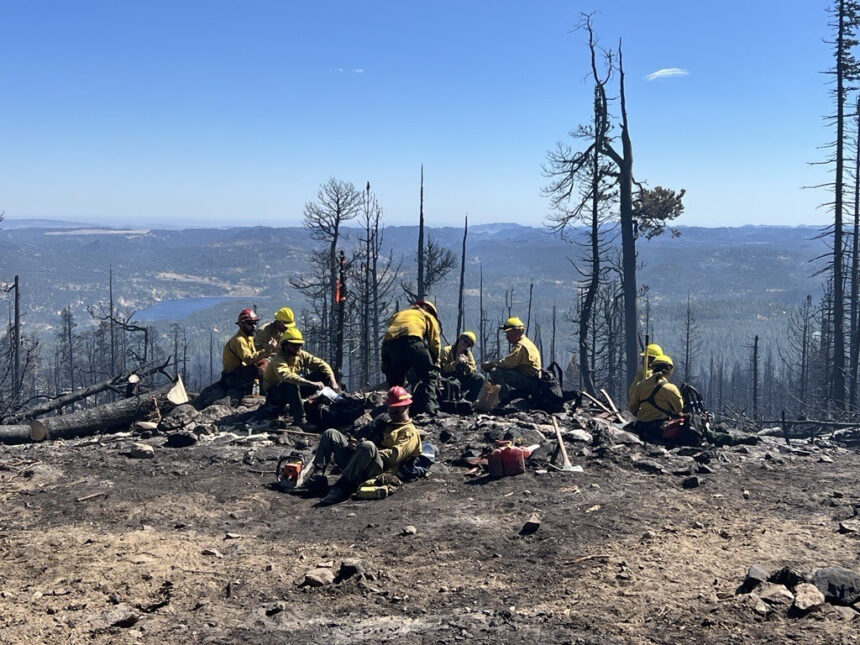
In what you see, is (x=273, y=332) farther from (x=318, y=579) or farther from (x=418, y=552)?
(x=318, y=579)

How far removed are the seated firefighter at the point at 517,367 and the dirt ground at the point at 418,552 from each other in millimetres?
2653

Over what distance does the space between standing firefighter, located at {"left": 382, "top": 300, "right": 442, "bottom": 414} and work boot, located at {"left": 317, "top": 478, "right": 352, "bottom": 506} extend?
319 cm

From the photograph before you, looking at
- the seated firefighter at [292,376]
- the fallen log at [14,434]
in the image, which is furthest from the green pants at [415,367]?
the fallen log at [14,434]

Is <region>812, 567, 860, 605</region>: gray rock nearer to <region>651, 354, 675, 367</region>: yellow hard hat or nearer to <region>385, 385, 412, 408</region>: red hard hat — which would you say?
<region>385, 385, 412, 408</region>: red hard hat

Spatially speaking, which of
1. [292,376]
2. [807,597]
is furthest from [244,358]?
[807,597]

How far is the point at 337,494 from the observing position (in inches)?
333

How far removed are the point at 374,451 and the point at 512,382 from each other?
4.70 metres

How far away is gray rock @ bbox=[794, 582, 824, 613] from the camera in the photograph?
5262mm

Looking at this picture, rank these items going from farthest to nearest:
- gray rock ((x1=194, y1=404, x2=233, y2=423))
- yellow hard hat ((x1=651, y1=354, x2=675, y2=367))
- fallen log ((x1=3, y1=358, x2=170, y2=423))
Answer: fallen log ((x1=3, y1=358, x2=170, y2=423)), gray rock ((x1=194, y1=404, x2=233, y2=423)), yellow hard hat ((x1=651, y1=354, x2=675, y2=367))

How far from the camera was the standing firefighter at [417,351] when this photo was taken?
1137 centimetres

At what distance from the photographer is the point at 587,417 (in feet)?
41.6

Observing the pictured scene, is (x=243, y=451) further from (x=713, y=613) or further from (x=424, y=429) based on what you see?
(x=713, y=613)

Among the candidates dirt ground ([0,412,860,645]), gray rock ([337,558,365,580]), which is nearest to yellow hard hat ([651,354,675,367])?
dirt ground ([0,412,860,645])

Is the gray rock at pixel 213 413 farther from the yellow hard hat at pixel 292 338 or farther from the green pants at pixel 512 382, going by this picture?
the green pants at pixel 512 382
